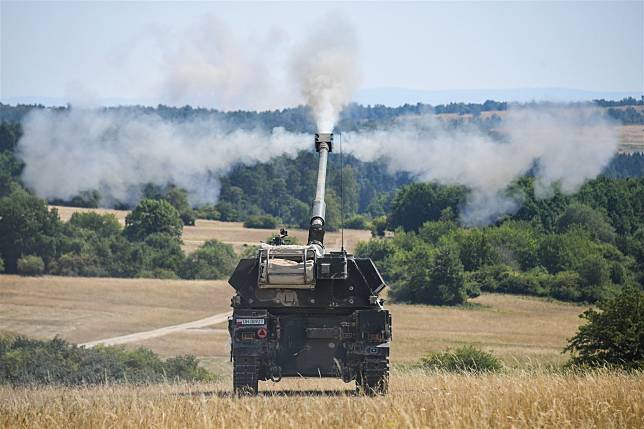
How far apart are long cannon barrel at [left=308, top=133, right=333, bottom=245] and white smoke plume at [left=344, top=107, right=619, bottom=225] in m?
69.6

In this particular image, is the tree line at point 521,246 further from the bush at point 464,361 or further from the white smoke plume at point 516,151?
the bush at point 464,361

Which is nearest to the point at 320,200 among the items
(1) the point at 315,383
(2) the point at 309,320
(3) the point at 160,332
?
(1) the point at 315,383

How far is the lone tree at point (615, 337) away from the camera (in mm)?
34125

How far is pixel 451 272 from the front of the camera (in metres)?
97.8

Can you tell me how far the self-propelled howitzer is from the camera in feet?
76.8

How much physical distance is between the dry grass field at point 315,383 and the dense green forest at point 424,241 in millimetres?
5261

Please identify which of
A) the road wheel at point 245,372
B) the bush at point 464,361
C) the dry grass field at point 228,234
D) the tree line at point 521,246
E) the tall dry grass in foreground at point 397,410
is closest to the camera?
the tall dry grass in foreground at point 397,410

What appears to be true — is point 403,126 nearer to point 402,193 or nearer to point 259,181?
point 402,193

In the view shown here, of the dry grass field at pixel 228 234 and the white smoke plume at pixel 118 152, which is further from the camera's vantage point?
the white smoke plume at pixel 118 152

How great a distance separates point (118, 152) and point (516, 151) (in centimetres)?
4767

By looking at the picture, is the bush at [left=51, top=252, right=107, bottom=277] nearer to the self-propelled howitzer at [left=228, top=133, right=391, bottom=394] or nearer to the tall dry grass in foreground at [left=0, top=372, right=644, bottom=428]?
the self-propelled howitzer at [left=228, top=133, right=391, bottom=394]

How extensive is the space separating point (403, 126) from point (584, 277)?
786 inches

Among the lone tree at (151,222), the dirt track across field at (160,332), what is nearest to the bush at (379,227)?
the lone tree at (151,222)

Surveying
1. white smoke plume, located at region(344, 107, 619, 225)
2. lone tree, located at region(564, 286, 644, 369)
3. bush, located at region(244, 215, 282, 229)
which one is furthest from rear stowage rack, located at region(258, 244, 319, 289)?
bush, located at region(244, 215, 282, 229)
